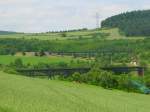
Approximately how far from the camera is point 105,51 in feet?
648

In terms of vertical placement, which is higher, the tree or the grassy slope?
the grassy slope

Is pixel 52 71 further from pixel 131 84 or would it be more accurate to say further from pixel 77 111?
pixel 77 111

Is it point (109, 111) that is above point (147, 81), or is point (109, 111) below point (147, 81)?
above

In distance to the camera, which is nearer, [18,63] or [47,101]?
[47,101]

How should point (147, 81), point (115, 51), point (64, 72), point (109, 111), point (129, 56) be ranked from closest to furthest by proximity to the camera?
point (109, 111), point (147, 81), point (64, 72), point (129, 56), point (115, 51)

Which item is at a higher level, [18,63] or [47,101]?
[47,101]

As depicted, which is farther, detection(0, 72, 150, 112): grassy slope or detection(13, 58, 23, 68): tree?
detection(13, 58, 23, 68): tree

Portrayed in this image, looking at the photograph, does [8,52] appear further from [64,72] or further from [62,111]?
[62,111]

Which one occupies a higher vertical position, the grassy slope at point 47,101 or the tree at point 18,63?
the grassy slope at point 47,101

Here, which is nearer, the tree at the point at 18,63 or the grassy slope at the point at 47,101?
the grassy slope at the point at 47,101

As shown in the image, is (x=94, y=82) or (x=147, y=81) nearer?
(x=94, y=82)

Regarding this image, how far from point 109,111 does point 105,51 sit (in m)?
171

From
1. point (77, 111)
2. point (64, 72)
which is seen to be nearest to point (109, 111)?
point (77, 111)

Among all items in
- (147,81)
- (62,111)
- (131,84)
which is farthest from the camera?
(147,81)
